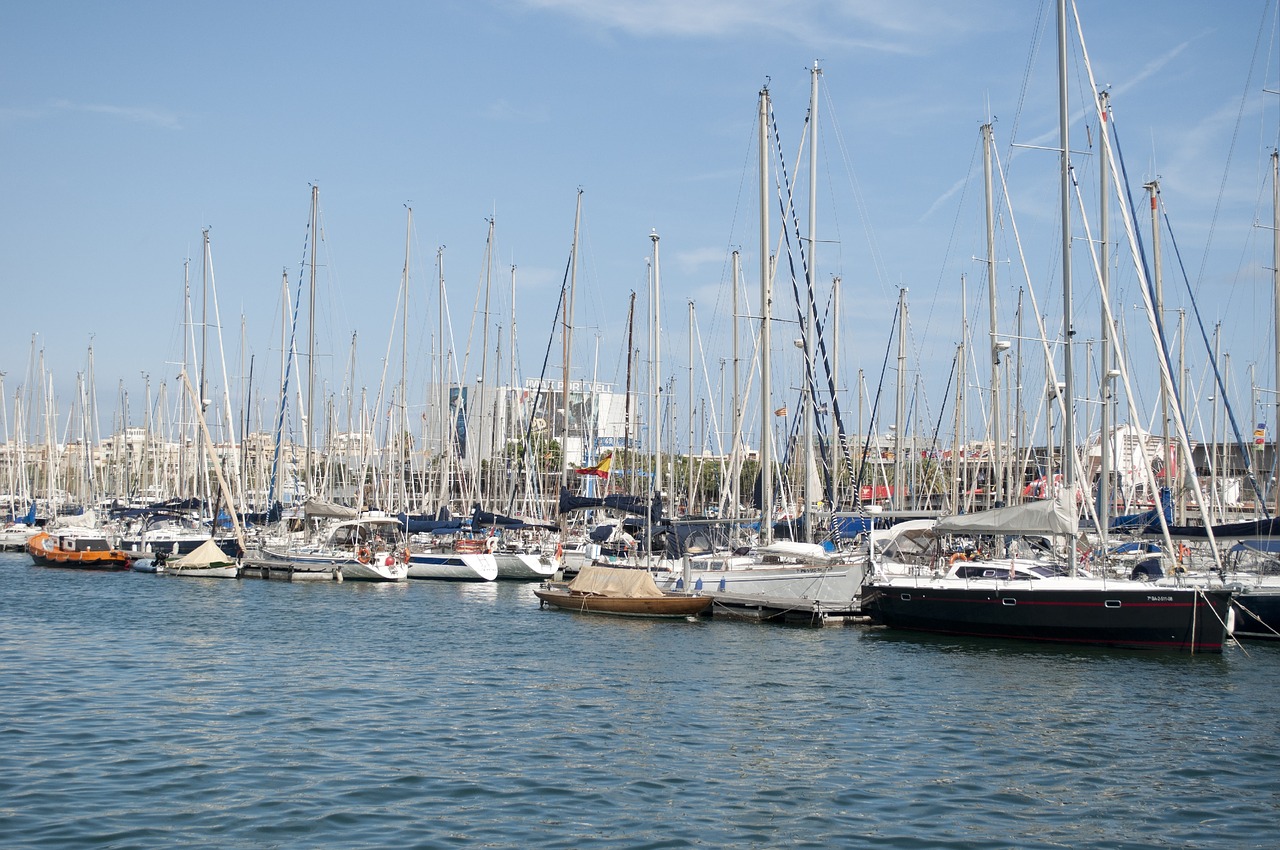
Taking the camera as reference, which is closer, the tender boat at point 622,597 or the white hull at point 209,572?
the tender boat at point 622,597

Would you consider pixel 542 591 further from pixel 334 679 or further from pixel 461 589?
pixel 334 679

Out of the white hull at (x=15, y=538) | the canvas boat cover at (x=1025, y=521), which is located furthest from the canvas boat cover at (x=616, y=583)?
the white hull at (x=15, y=538)

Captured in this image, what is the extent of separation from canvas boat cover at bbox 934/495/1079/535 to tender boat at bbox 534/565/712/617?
8533mm

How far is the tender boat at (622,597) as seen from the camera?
39.7 metres

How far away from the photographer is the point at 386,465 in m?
83.7

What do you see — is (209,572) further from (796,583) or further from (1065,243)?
(1065,243)

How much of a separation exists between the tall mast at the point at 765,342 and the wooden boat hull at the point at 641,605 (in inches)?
153

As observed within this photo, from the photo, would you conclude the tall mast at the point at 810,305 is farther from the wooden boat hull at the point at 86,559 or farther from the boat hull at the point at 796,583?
the wooden boat hull at the point at 86,559

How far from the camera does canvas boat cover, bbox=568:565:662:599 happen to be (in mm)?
40844

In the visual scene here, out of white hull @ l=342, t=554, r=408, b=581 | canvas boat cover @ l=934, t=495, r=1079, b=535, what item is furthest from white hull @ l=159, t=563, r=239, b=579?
canvas boat cover @ l=934, t=495, r=1079, b=535

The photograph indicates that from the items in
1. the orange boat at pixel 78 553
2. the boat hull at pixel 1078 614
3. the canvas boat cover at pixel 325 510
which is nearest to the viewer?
the boat hull at pixel 1078 614

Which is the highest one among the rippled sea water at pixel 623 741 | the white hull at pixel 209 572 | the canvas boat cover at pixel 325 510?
the canvas boat cover at pixel 325 510

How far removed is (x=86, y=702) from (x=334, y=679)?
17.7ft

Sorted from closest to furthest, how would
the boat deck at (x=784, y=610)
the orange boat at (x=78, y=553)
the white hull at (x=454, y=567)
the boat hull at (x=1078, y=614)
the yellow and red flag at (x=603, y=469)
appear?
the boat hull at (x=1078, y=614), the boat deck at (x=784, y=610), the white hull at (x=454, y=567), the orange boat at (x=78, y=553), the yellow and red flag at (x=603, y=469)
